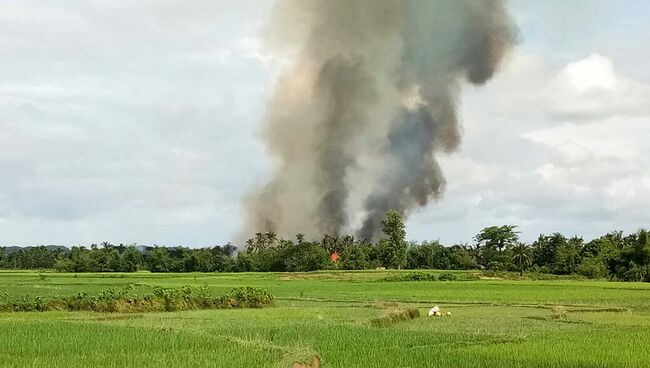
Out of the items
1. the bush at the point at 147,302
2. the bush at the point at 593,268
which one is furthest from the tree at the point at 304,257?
the bush at the point at 147,302

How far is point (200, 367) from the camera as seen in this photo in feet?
29.1

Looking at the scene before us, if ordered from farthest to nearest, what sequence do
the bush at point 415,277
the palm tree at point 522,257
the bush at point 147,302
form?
the palm tree at point 522,257
the bush at point 415,277
the bush at point 147,302

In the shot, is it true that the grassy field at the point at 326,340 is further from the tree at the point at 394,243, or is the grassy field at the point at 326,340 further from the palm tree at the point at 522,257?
the tree at the point at 394,243

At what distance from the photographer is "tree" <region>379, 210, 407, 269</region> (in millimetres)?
71188

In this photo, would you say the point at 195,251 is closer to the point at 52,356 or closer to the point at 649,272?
the point at 649,272

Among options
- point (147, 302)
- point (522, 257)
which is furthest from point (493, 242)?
point (147, 302)

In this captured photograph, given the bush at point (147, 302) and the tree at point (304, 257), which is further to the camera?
the tree at point (304, 257)

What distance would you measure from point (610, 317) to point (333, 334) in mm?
10311

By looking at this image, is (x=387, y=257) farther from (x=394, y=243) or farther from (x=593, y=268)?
(x=593, y=268)

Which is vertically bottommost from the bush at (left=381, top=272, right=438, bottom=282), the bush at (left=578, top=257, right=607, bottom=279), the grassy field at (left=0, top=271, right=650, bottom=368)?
the grassy field at (left=0, top=271, right=650, bottom=368)

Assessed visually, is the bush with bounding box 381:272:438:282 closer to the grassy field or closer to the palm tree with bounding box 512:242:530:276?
the palm tree with bounding box 512:242:530:276

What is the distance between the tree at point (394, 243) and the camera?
7119cm

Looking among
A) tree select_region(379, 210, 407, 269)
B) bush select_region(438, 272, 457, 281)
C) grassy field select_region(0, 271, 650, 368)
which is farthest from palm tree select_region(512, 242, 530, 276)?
grassy field select_region(0, 271, 650, 368)

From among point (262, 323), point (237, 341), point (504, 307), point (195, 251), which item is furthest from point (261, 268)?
point (237, 341)
